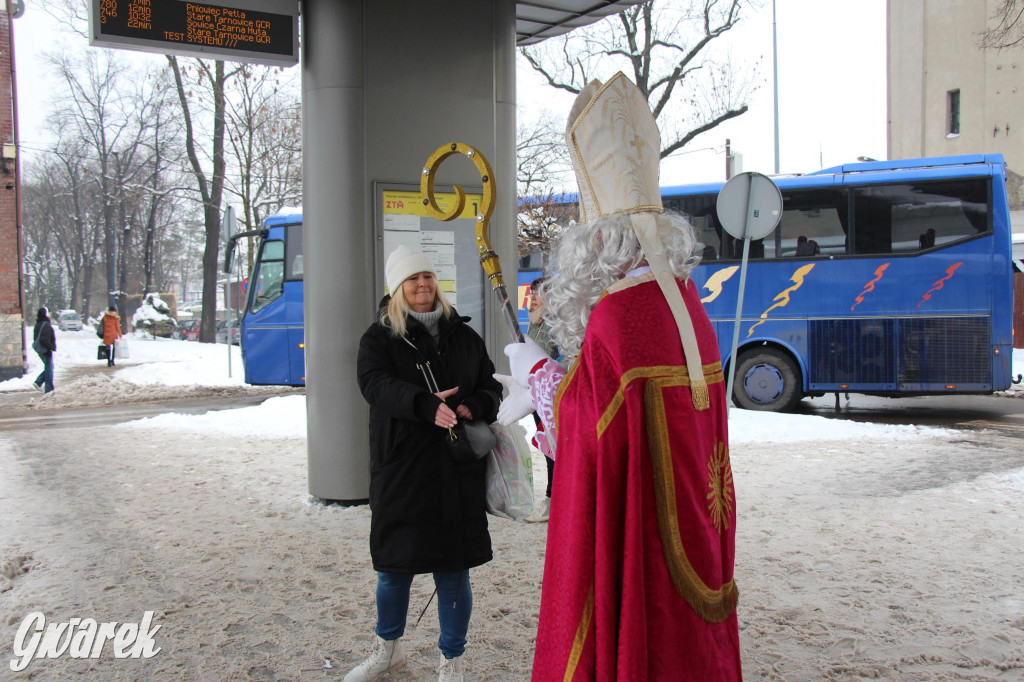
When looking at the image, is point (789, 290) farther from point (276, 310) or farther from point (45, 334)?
point (45, 334)

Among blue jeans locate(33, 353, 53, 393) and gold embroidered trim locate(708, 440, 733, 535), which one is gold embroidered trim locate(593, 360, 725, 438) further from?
blue jeans locate(33, 353, 53, 393)

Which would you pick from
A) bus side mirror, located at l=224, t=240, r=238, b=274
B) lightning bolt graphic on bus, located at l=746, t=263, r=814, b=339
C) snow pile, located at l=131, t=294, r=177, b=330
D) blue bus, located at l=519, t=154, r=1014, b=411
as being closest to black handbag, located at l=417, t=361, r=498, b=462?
blue bus, located at l=519, t=154, r=1014, b=411

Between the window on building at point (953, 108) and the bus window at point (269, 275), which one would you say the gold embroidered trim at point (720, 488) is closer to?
the bus window at point (269, 275)

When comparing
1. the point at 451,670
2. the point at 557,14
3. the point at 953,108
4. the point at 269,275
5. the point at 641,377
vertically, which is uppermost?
the point at 953,108

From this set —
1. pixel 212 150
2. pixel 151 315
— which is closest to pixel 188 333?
pixel 151 315

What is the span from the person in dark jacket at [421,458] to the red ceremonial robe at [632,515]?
1114 millimetres

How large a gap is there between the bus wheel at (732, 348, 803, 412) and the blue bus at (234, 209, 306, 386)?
24.1 feet

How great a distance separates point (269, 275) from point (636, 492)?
1333 centimetres

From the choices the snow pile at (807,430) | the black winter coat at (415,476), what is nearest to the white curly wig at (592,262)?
the black winter coat at (415,476)

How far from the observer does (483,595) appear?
14.5 ft

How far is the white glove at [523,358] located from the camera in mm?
2340

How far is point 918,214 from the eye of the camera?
12117mm

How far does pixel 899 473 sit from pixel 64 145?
33.9 meters

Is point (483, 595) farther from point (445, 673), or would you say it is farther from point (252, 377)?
point (252, 377)
